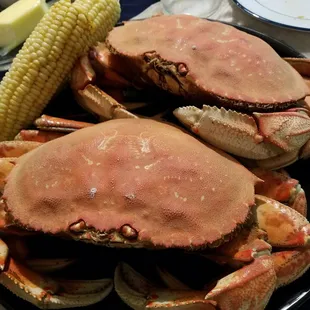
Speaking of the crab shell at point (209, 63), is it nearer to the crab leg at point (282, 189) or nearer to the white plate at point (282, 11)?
the crab leg at point (282, 189)

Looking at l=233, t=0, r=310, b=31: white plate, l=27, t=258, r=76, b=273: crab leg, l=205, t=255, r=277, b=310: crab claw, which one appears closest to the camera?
l=205, t=255, r=277, b=310: crab claw

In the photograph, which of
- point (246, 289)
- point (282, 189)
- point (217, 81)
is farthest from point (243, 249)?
point (217, 81)

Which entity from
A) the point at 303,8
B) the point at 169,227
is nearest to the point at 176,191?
the point at 169,227

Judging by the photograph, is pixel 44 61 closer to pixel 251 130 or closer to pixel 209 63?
pixel 209 63

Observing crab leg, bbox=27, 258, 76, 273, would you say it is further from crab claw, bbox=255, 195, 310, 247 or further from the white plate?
the white plate

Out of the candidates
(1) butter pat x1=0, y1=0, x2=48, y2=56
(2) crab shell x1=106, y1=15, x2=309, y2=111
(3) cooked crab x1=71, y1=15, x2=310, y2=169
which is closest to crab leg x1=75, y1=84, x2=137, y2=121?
(3) cooked crab x1=71, y1=15, x2=310, y2=169

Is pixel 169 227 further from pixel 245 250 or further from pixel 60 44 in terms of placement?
pixel 60 44

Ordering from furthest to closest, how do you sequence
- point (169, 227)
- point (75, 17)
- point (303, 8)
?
point (303, 8), point (75, 17), point (169, 227)
